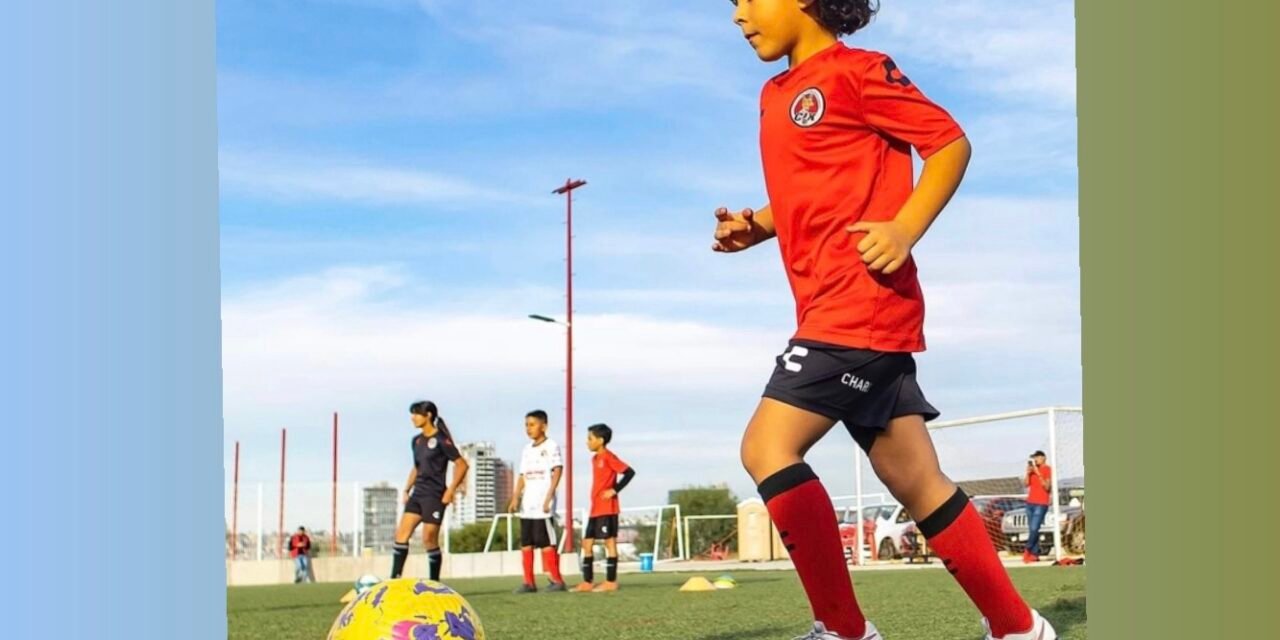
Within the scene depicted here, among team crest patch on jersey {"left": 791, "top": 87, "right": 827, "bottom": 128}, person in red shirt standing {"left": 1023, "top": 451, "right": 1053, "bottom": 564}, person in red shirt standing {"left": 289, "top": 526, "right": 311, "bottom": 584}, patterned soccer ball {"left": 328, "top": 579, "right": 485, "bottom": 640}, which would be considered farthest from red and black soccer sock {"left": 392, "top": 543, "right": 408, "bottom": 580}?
person in red shirt standing {"left": 289, "top": 526, "right": 311, "bottom": 584}

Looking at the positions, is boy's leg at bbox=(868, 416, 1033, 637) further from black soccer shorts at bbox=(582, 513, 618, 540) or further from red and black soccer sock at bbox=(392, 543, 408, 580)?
black soccer shorts at bbox=(582, 513, 618, 540)

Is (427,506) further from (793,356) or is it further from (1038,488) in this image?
(1038,488)

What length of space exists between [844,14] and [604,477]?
723cm

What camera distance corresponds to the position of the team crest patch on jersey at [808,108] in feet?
11.0

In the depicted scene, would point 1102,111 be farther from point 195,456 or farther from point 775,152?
point 195,456

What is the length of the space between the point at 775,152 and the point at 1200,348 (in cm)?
135

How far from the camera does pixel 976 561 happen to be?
10.4 feet

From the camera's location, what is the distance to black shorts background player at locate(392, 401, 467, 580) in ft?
30.7

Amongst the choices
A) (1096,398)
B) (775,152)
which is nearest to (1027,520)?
(1096,398)

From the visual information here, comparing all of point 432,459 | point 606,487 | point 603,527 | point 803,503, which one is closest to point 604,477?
point 606,487

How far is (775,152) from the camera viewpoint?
11.3 feet

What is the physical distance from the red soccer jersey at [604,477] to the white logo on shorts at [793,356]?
7392 mm

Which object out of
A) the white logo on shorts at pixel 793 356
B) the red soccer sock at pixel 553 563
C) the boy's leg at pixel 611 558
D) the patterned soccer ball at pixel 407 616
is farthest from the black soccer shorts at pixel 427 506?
the white logo on shorts at pixel 793 356

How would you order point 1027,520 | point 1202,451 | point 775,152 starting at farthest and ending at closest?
point 1027,520, point 1202,451, point 775,152
